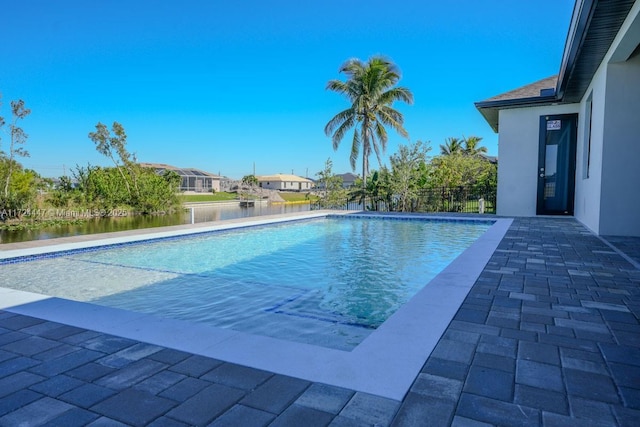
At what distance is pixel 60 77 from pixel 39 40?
6.81 metres

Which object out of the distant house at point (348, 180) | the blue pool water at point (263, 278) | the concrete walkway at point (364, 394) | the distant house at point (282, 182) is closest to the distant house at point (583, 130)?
the blue pool water at point (263, 278)

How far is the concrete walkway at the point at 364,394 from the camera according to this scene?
1.68 m

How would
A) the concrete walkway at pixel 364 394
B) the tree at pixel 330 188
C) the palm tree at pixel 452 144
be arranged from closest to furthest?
1. the concrete walkway at pixel 364 394
2. the tree at pixel 330 188
3. the palm tree at pixel 452 144

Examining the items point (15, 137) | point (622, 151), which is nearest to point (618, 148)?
point (622, 151)

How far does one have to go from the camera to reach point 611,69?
711 centimetres

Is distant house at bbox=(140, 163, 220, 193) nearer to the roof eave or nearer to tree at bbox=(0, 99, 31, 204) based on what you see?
tree at bbox=(0, 99, 31, 204)

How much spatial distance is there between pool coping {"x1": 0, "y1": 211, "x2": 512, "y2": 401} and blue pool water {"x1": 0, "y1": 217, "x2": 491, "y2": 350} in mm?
651

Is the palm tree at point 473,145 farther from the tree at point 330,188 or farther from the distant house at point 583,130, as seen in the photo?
the distant house at point 583,130

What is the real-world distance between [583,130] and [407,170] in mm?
6074

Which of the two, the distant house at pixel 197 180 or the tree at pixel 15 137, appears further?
the distant house at pixel 197 180

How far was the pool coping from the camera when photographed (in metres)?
2.08

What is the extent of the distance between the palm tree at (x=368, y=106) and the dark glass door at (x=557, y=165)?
7.13 meters

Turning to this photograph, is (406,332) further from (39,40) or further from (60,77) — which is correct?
(60,77)

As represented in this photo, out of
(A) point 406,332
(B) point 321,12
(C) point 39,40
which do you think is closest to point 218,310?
(A) point 406,332
